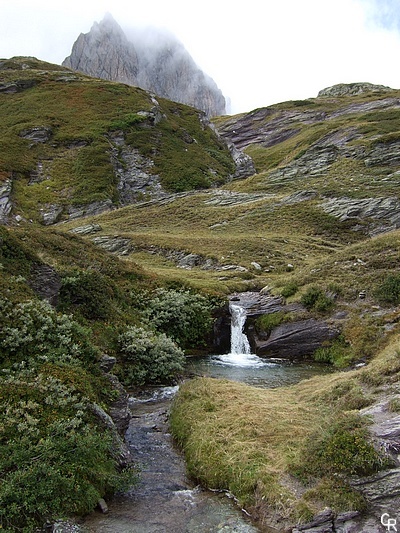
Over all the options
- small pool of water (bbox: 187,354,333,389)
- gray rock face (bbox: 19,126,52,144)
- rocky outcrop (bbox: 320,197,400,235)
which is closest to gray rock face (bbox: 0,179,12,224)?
gray rock face (bbox: 19,126,52,144)

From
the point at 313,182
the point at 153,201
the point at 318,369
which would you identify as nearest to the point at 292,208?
the point at 313,182

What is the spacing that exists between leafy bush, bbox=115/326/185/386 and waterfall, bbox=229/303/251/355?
8.71 m

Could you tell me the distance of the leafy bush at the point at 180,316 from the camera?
88.7 ft

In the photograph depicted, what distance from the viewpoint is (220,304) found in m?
30.3

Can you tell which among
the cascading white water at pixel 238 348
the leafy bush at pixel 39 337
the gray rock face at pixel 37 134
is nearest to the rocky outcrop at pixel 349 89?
the gray rock face at pixel 37 134

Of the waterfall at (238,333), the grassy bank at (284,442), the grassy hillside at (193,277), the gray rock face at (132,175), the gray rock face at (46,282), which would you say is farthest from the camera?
the gray rock face at (132,175)

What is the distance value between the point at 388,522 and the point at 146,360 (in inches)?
502

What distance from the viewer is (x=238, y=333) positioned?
29.5m

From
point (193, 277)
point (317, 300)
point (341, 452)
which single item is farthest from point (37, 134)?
point (341, 452)

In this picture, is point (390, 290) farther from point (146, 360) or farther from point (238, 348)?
point (146, 360)

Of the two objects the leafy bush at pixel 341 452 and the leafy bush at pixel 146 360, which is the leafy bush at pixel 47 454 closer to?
the leafy bush at pixel 341 452

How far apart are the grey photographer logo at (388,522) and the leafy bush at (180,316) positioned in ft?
57.9

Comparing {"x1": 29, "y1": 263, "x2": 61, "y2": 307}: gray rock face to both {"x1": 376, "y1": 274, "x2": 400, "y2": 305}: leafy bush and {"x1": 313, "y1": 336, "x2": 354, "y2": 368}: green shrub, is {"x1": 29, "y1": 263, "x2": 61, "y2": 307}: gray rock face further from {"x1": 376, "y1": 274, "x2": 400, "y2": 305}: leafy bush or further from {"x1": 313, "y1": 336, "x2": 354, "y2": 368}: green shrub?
{"x1": 376, "y1": 274, "x2": 400, "y2": 305}: leafy bush

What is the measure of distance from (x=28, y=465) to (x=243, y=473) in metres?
5.06
